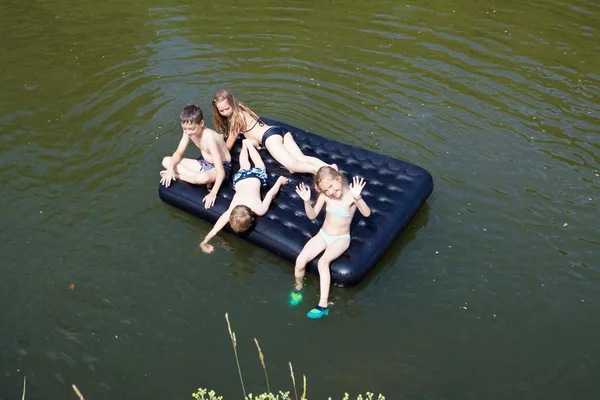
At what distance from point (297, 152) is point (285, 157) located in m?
0.19

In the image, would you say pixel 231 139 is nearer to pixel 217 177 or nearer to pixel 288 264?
pixel 217 177

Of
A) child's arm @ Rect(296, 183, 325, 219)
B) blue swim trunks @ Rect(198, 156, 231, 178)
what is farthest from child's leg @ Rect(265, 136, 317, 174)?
child's arm @ Rect(296, 183, 325, 219)

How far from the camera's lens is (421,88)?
9.61 meters

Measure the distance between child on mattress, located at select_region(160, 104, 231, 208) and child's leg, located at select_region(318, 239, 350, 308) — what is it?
5.84 ft

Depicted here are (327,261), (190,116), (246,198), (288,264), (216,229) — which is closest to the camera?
(327,261)

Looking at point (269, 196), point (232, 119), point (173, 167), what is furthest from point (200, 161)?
point (269, 196)

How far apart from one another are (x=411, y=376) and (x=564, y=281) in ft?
7.30

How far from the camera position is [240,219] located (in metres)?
6.35

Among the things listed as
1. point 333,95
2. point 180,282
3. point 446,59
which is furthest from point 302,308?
point 446,59

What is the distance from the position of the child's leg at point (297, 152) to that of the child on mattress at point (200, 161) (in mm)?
835

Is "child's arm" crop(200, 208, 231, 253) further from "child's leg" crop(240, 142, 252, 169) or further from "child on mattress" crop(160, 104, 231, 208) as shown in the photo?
"child's leg" crop(240, 142, 252, 169)

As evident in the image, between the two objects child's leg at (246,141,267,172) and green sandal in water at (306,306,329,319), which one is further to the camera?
child's leg at (246,141,267,172)

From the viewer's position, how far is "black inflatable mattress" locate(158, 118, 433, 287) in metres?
6.19

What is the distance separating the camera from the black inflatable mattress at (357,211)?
6191 mm
